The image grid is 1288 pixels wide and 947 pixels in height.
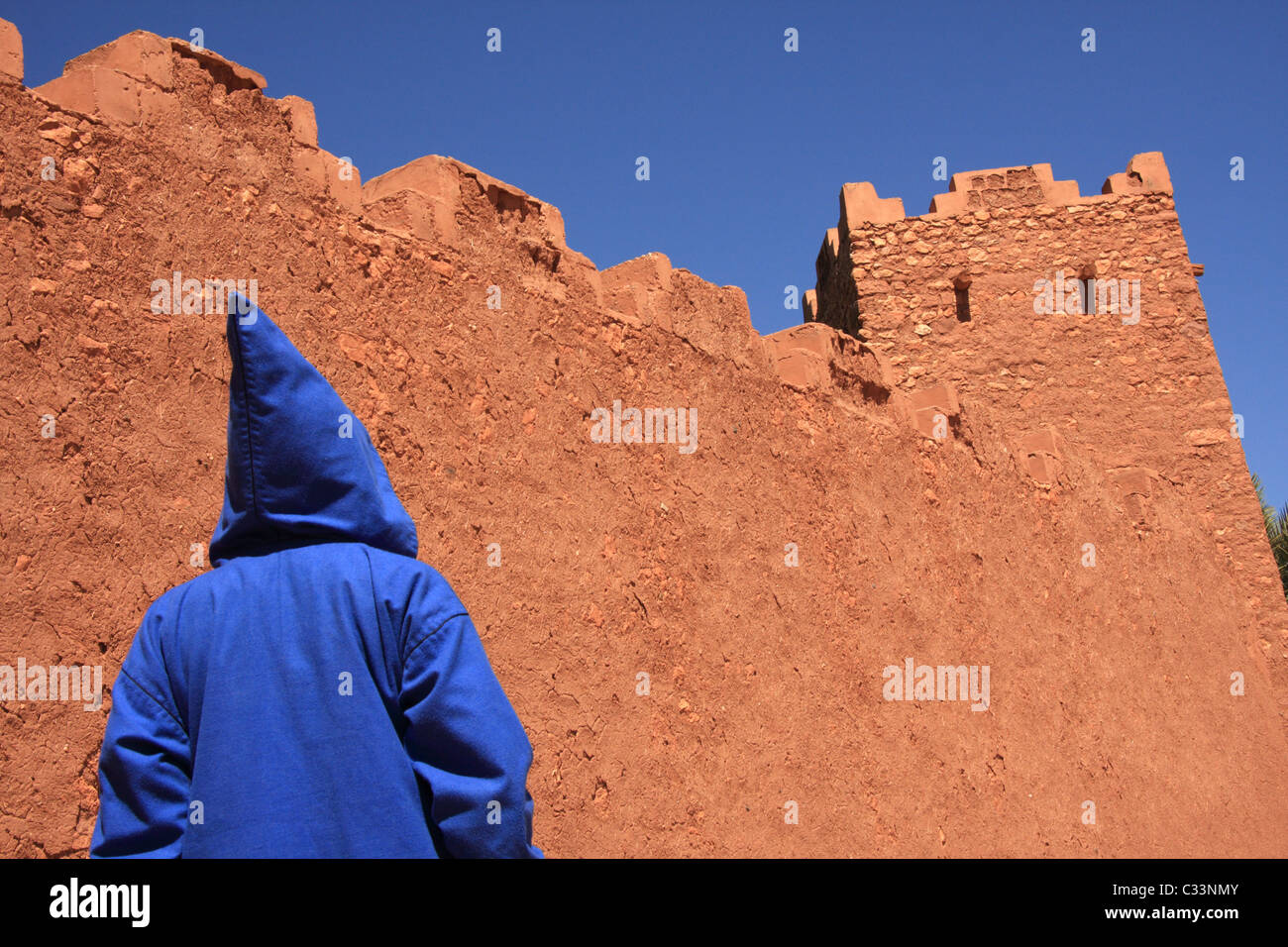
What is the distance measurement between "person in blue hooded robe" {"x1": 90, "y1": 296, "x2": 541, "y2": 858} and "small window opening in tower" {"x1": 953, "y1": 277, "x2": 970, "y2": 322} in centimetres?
797

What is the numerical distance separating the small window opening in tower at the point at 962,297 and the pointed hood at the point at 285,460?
7896 millimetres

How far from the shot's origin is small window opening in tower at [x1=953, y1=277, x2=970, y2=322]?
29.9 ft

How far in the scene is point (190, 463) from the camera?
9.35 feet

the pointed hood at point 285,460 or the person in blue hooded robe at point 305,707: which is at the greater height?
the pointed hood at point 285,460

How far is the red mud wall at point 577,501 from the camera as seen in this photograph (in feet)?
8.68

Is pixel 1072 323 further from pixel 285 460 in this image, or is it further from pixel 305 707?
pixel 305 707

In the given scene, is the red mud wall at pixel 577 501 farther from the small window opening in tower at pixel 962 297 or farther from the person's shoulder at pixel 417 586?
the small window opening in tower at pixel 962 297

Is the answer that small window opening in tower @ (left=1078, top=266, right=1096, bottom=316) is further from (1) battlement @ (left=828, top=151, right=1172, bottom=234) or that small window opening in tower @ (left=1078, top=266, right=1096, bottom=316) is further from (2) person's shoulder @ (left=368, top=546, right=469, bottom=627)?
(2) person's shoulder @ (left=368, top=546, right=469, bottom=627)

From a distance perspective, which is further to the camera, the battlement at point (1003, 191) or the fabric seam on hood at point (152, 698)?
the battlement at point (1003, 191)

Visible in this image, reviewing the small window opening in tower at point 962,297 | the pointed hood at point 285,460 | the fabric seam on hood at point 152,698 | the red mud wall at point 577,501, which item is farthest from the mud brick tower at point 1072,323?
the fabric seam on hood at point 152,698

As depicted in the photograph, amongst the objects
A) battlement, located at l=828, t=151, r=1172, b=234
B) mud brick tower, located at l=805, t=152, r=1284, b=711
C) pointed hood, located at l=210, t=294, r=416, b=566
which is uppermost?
battlement, located at l=828, t=151, r=1172, b=234

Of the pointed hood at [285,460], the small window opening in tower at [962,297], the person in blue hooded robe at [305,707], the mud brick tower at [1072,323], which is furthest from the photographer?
the small window opening in tower at [962,297]

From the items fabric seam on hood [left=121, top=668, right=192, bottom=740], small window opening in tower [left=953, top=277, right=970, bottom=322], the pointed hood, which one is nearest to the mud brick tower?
small window opening in tower [left=953, top=277, right=970, bottom=322]
